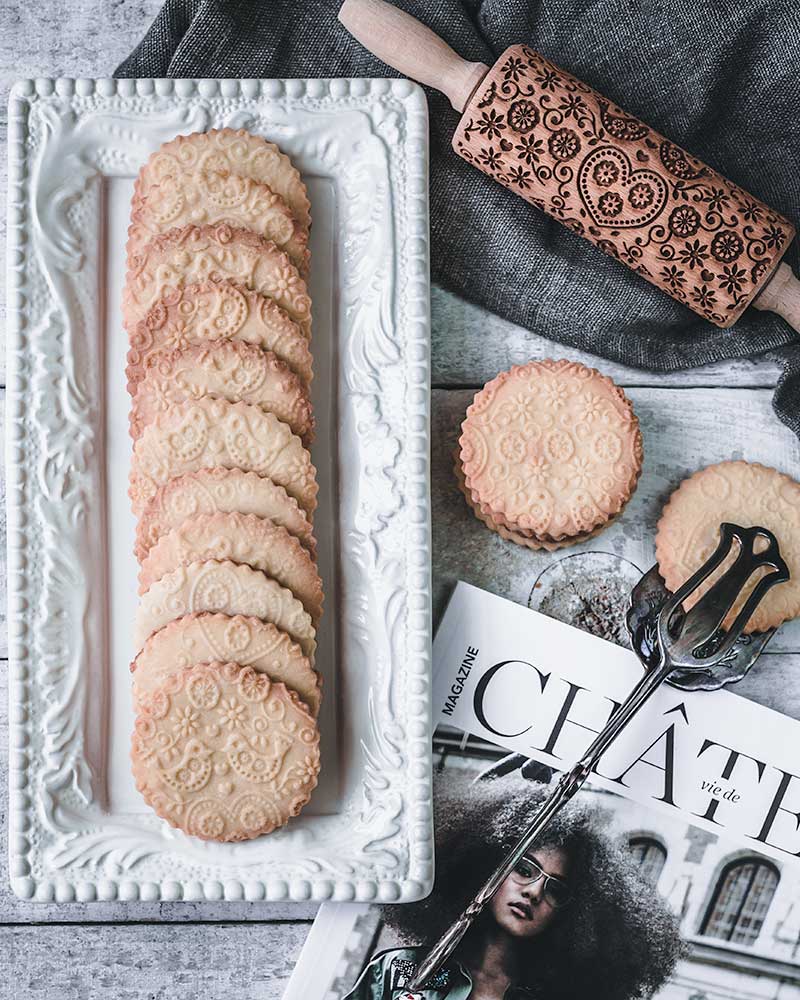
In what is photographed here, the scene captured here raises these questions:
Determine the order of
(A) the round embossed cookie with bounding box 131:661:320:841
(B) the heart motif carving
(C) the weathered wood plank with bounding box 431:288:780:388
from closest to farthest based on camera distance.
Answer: (A) the round embossed cookie with bounding box 131:661:320:841 → (B) the heart motif carving → (C) the weathered wood plank with bounding box 431:288:780:388

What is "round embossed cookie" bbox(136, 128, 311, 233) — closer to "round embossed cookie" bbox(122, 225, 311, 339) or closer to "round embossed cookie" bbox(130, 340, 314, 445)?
"round embossed cookie" bbox(122, 225, 311, 339)

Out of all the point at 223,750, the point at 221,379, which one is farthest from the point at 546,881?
the point at 221,379

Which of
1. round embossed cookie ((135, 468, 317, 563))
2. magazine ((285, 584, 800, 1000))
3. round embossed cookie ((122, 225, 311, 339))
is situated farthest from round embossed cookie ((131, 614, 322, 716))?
round embossed cookie ((122, 225, 311, 339))

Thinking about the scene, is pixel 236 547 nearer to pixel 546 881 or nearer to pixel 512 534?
pixel 512 534

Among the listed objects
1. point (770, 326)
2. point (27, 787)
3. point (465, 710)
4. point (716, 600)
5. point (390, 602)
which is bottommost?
point (27, 787)

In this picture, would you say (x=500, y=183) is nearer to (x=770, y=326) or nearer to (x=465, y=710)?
(x=770, y=326)

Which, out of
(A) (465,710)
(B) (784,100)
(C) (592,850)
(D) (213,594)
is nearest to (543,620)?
(A) (465,710)
